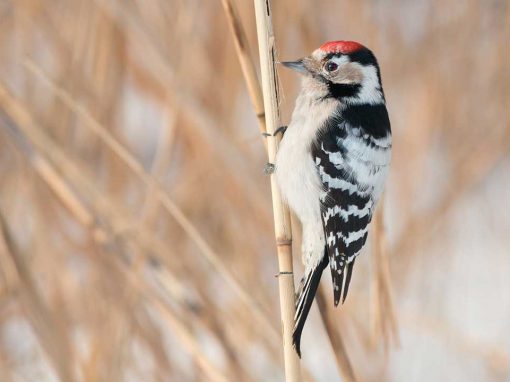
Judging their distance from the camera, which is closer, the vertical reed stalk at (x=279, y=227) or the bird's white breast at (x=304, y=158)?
the vertical reed stalk at (x=279, y=227)

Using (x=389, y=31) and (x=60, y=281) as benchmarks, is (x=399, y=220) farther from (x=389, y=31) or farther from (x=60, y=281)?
(x=60, y=281)

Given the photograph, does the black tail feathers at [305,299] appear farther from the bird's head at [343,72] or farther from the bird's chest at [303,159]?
the bird's head at [343,72]

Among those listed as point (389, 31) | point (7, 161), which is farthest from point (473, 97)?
point (7, 161)

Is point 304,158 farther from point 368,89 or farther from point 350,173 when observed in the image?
point 368,89

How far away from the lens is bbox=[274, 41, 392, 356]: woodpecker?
5.10ft

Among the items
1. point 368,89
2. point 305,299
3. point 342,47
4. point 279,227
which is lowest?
point 305,299

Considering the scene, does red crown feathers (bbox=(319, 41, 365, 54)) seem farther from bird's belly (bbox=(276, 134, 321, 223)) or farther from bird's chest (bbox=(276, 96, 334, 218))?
bird's belly (bbox=(276, 134, 321, 223))

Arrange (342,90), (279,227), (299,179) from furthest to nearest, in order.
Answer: (342,90) < (299,179) < (279,227)

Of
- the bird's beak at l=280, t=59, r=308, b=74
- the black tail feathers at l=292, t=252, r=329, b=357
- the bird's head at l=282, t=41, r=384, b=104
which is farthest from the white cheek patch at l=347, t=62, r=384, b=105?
the black tail feathers at l=292, t=252, r=329, b=357

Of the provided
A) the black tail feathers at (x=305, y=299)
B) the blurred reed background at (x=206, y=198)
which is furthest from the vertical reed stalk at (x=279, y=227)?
the blurred reed background at (x=206, y=198)

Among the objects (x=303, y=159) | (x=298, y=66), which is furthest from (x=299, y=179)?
(x=298, y=66)

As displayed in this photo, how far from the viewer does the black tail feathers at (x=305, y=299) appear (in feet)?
4.12

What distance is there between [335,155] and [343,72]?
211 millimetres

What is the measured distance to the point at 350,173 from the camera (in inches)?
63.8
